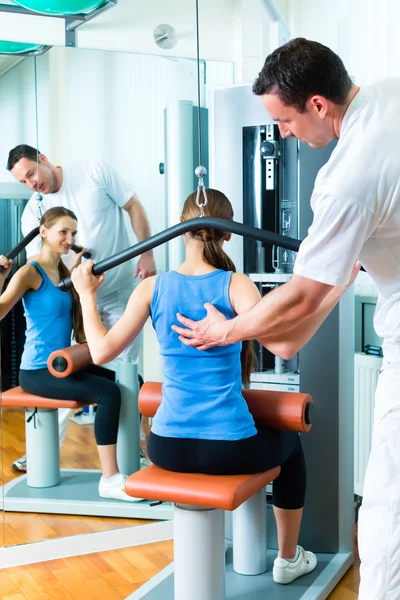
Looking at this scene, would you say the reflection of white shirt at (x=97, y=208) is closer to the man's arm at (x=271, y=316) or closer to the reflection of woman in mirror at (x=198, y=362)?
the reflection of woman in mirror at (x=198, y=362)

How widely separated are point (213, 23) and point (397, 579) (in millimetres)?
3346

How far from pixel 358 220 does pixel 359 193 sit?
0.05 m

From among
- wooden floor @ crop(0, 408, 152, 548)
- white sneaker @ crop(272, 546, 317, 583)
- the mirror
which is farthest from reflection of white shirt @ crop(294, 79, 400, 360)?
wooden floor @ crop(0, 408, 152, 548)

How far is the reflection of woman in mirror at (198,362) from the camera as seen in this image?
2.14m

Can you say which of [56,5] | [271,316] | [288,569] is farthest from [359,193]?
[56,5]

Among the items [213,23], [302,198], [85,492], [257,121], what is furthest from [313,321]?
[213,23]

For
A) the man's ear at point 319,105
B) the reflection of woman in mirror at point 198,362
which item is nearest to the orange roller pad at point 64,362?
the reflection of woman in mirror at point 198,362

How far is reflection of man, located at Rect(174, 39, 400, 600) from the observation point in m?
1.44

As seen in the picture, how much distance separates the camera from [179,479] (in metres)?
2.10

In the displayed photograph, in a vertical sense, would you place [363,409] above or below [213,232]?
below

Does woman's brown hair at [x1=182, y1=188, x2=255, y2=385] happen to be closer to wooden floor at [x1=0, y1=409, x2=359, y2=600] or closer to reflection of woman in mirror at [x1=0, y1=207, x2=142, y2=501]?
reflection of woman in mirror at [x1=0, y1=207, x2=142, y2=501]

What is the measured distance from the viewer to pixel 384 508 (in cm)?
157

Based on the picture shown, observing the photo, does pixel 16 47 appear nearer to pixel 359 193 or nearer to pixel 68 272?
pixel 68 272

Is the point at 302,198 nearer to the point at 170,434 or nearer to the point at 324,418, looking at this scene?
the point at 324,418
